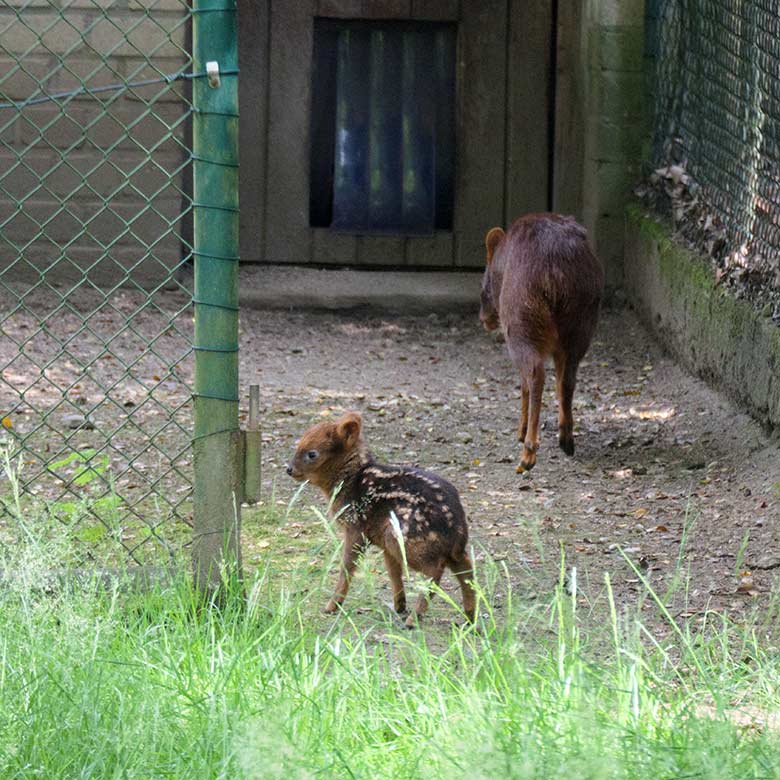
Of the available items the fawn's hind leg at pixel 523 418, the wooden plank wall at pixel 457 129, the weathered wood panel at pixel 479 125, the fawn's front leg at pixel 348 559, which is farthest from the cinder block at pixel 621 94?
the fawn's front leg at pixel 348 559

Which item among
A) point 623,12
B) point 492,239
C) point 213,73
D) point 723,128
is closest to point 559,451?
point 492,239

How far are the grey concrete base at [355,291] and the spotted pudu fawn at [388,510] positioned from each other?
16.5 feet

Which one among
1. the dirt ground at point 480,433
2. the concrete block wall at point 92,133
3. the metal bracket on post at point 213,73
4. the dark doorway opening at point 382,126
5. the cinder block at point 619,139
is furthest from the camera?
the dark doorway opening at point 382,126

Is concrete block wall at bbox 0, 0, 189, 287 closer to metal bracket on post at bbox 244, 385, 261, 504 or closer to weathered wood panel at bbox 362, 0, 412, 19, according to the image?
weathered wood panel at bbox 362, 0, 412, 19

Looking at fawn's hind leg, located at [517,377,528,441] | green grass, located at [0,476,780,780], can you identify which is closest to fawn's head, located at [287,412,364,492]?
green grass, located at [0,476,780,780]

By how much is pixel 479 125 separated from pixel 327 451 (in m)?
5.78

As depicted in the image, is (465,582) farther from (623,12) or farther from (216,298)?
(623,12)

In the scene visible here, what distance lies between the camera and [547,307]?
6555 mm

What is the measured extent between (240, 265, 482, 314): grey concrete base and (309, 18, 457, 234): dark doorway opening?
44 cm

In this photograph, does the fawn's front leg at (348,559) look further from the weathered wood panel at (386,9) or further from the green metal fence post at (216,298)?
the weathered wood panel at (386,9)

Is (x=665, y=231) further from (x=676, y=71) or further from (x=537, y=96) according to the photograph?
(x=537, y=96)

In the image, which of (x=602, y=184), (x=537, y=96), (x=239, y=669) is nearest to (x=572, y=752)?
(x=239, y=669)

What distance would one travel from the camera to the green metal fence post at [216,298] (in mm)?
4047

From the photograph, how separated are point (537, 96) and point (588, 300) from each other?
377 cm
